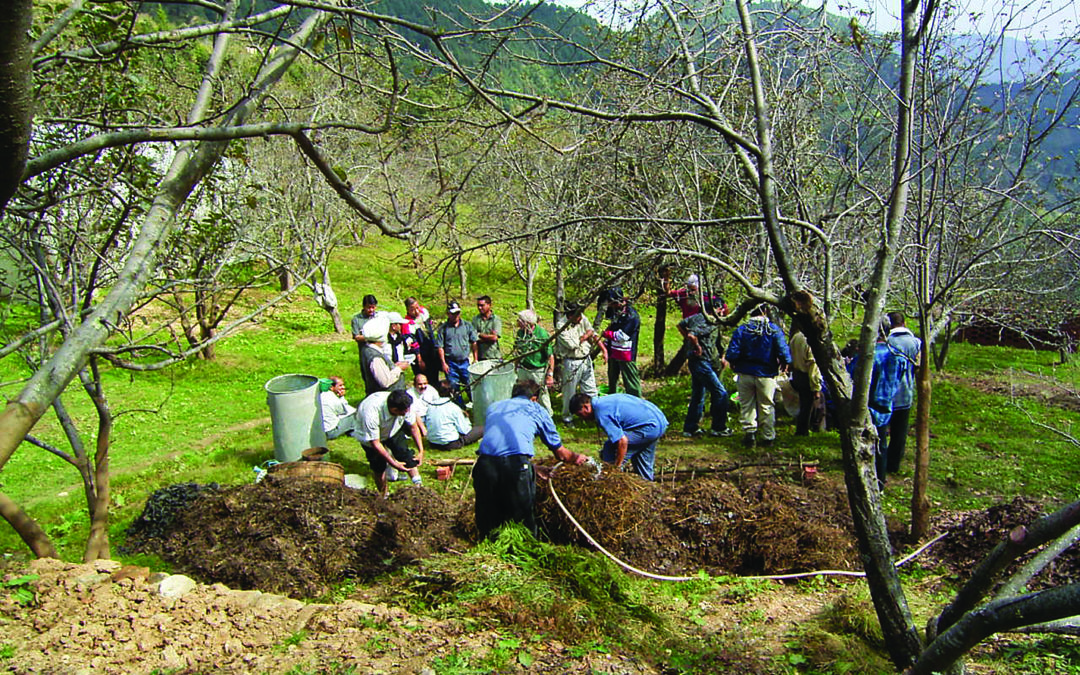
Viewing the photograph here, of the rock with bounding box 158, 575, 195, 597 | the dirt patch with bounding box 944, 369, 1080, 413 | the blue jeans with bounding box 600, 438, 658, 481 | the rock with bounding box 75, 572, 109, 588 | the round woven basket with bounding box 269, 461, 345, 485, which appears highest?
the dirt patch with bounding box 944, 369, 1080, 413

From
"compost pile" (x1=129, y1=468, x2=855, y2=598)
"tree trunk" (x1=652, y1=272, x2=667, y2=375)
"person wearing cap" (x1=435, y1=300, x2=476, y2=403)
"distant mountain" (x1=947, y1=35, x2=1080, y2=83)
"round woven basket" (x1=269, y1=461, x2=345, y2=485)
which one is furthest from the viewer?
"tree trunk" (x1=652, y1=272, x2=667, y2=375)

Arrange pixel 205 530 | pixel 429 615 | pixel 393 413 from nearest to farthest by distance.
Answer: pixel 429 615 < pixel 205 530 < pixel 393 413

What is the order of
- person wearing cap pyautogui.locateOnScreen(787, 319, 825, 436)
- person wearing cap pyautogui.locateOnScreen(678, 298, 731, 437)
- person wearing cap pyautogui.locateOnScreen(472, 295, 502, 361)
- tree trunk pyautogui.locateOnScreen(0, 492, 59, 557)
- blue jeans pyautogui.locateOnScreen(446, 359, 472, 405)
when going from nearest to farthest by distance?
1. tree trunk pyautogui.locateOnScreen(0, 492, 59, 557)
2. person wearing cap pyautogui.locateOnScreen(787, 319, 825, 436)
3. person wearing cap pyautogui.locateOnScreen(678, 298, 731, 437)
4. person wearing cap pyautogui.locateOnScreen(472, 295, 502, 361)
5. blue jeans pyautogui.locateOnScreen(446, 359, 472, 405)

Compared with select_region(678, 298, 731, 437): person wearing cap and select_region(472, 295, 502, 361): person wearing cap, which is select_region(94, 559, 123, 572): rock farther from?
select_region(678, 298, 731, 437): person wearing cap

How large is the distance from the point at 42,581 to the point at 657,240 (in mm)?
4841

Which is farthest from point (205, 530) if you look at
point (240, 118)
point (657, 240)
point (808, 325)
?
point (808, 325)

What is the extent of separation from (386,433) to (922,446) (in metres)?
4.92

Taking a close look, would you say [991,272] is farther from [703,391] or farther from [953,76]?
[953,76]

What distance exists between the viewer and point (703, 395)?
9.47 m

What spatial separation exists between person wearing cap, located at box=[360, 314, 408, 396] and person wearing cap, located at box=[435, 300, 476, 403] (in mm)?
1240

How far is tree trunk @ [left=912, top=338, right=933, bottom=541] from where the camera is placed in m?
5.57

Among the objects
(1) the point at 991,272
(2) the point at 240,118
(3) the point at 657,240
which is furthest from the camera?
(1) the point at 991,272

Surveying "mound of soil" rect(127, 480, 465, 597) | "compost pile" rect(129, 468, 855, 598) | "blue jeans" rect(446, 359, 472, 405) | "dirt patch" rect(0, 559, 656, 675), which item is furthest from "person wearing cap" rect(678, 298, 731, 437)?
"dirt patch" rect(0, 559, 656, 675)

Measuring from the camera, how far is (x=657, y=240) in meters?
5.81
